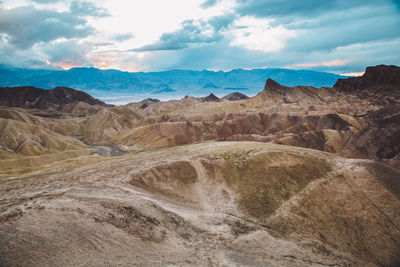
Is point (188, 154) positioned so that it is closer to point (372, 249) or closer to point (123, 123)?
point (372, 249)

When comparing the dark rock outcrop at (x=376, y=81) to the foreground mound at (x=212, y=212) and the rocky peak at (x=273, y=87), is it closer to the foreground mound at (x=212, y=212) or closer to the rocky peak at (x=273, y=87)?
the rocky peak at (x=273, y=87)

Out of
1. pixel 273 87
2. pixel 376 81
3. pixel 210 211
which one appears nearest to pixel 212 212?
pixel 210 211

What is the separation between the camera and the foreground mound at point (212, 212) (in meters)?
15.3

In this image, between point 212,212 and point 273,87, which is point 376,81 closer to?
point 273,87

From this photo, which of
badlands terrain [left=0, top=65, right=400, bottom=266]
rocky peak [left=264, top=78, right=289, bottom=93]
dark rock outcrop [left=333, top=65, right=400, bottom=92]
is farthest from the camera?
rocky peak [left=264, top=78, right=289, bottom=93]

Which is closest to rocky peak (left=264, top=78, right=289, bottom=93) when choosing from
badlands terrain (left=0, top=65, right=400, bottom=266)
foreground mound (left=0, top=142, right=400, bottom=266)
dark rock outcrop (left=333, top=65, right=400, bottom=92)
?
dark rock outcrop (left=333, top=65, right=400, bottom=92)

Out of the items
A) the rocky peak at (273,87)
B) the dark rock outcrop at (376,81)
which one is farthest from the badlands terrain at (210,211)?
the dark rock outcrop at (376,81)

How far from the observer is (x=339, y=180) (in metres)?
32.3

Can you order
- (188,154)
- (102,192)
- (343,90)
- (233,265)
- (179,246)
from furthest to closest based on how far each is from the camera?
(343,90), (188,154), (102,192), (179,246), (233,265)

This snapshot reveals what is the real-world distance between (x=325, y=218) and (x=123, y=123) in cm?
16145

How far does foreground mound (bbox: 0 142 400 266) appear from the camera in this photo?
15320mm

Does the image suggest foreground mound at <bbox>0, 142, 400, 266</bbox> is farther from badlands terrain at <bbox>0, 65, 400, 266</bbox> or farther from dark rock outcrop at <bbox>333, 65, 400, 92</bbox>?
dark rock outcrop at <bbox>333, 65, 400, 92</bbox>

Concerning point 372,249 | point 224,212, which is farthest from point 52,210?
point 372,249

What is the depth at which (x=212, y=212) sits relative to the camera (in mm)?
27891
